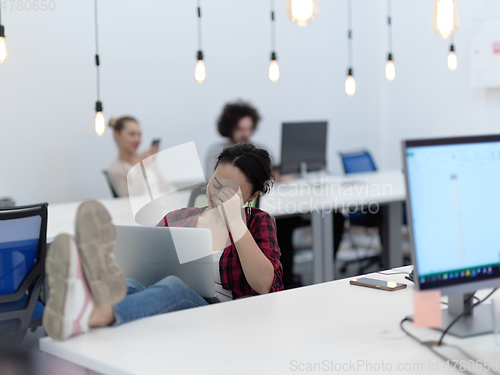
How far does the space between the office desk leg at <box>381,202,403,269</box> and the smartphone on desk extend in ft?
7.72

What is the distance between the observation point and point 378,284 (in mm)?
1560

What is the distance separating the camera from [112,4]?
16.4 feet

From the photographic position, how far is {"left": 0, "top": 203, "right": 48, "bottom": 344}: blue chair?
216 centimetres

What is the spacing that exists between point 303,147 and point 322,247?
99 centimetres

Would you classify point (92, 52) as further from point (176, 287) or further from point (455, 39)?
point (176, 287)

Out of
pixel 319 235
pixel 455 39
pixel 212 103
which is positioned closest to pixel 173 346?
pixel 319 235

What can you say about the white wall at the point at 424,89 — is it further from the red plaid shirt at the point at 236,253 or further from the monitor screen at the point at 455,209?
the monitor screen at the point at 455,209

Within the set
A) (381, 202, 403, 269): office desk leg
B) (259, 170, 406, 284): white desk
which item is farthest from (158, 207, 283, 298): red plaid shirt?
(381, 202, 403, 269): office desk leg

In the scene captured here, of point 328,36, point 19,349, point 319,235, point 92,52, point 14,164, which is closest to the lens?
point 19,349

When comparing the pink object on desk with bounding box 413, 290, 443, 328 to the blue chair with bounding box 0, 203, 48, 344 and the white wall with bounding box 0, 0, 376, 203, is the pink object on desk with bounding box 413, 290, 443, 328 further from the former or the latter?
the white wall with bounding box 0, 0, 376, 203

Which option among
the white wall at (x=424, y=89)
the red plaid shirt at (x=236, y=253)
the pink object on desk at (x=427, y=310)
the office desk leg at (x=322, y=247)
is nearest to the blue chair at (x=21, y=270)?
the red plaid shirt at (x=236, y=253)

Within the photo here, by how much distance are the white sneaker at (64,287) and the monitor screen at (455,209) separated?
25.9 inches

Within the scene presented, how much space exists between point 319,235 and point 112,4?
295 cm

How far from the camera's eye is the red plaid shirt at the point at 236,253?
5.84 ft
